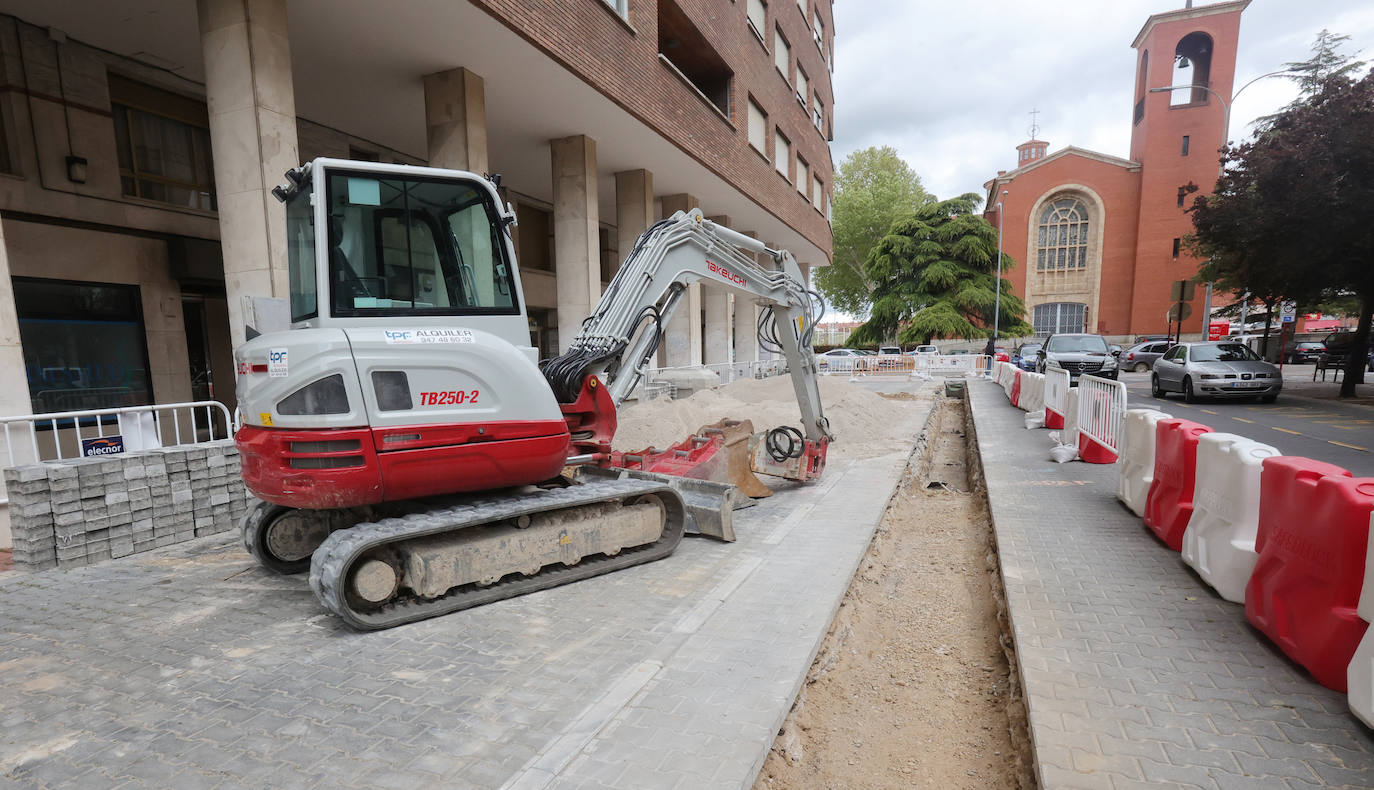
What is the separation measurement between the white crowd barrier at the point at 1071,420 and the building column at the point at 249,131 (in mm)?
10677

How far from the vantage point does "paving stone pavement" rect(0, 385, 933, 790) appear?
2.60 meters

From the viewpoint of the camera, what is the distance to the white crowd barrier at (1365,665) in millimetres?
2602

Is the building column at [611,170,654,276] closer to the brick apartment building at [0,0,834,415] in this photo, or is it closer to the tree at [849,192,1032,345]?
the brick apartment building at [0,0,834,415]

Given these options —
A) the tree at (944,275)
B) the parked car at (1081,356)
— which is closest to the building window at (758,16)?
the parked car at (1081,356)

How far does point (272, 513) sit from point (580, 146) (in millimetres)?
9635

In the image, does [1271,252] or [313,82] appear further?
[1271,252]

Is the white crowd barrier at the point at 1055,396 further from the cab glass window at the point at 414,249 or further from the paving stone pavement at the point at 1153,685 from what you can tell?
the cab glass window at the point at 414,249

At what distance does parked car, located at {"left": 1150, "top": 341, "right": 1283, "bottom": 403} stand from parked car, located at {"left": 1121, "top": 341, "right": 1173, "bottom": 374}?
17.9 metres

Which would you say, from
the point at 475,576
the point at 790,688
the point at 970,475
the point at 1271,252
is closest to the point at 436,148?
the point at 475,576

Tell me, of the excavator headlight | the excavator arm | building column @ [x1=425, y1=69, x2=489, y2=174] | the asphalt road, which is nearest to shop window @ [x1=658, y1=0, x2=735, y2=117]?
building column @ [x1=425, y1=69, x2=489, y2=174]

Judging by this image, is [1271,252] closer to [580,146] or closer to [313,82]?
[580,146]

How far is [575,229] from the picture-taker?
1238cm

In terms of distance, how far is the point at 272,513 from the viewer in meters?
4.71

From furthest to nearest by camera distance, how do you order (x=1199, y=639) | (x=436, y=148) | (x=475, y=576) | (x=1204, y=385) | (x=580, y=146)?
1. (x=1204, y=385)
2. (x=580, y=146)
3. (x=436, y=148)
4. (x=475, y=576)
5. (x=1199, y=639)
